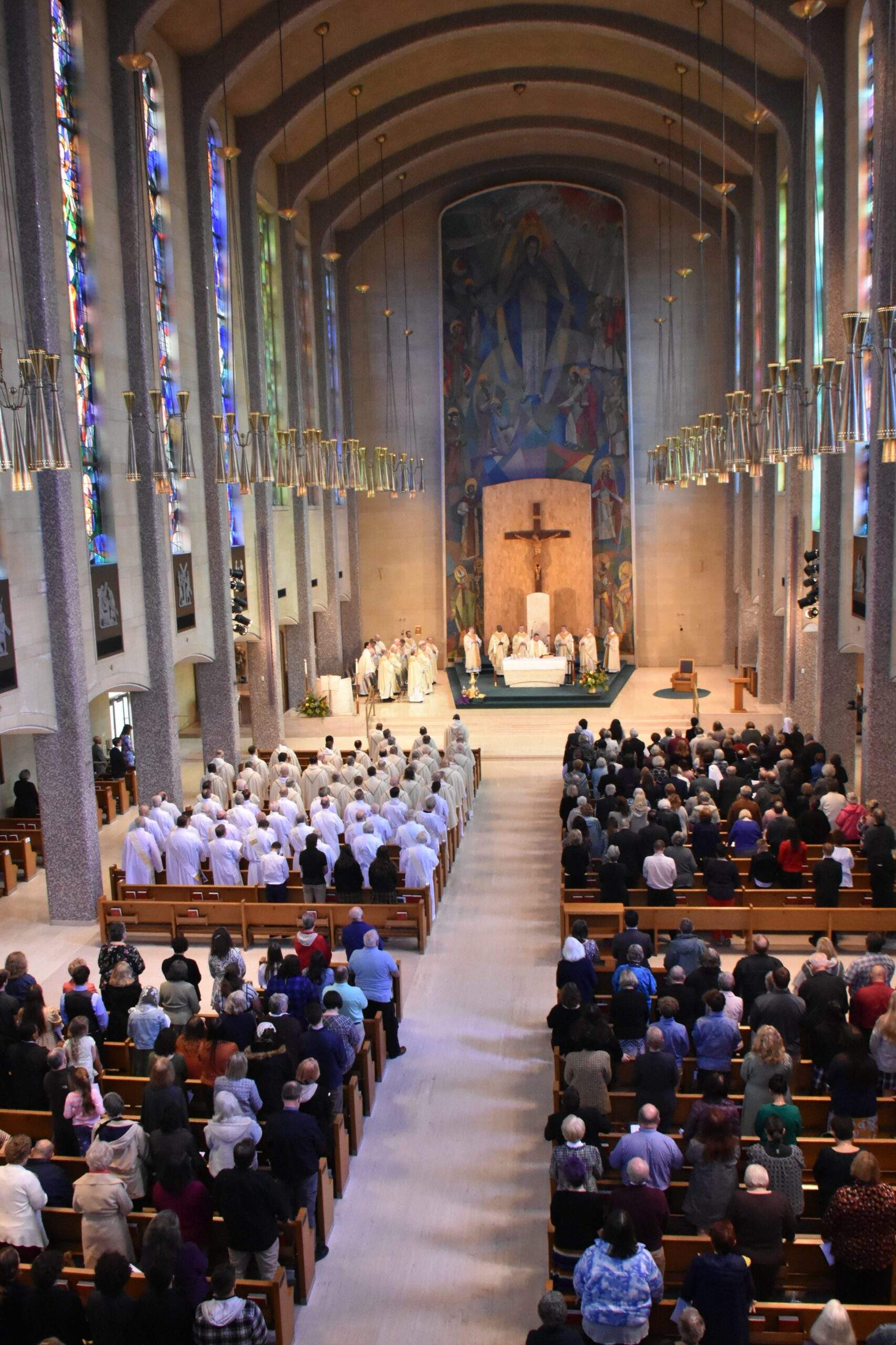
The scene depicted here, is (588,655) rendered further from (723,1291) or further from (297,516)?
(723,1291)

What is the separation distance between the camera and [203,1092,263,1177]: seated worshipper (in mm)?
7820

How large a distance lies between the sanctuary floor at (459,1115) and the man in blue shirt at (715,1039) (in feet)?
5.17

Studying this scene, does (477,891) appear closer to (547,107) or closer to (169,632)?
(169,632)

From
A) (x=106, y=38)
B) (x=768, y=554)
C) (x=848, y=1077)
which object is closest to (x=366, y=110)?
(x=106, y=38)

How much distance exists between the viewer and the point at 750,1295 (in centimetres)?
618

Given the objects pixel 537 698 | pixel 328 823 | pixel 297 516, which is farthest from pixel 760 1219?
pixel 297 516

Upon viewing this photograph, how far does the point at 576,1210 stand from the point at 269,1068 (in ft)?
7.99

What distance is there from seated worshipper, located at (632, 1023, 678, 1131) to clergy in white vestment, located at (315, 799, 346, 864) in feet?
25.7

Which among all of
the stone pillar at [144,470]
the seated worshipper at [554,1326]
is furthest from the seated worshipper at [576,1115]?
the stone pillar at [144,470]

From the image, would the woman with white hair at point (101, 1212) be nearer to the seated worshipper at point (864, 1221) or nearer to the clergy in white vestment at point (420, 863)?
the seated worshipper at point (864, 1221)

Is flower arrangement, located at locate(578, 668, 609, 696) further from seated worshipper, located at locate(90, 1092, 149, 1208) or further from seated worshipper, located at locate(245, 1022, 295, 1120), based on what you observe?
seated worshipper, located at locate(90, 1092, 149, 1208)

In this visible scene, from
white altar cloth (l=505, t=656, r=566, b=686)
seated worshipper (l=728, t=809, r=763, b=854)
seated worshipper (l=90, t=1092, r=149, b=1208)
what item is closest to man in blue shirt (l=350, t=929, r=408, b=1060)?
seated worshipper (l=90, t=1092, r=149, b=1208)

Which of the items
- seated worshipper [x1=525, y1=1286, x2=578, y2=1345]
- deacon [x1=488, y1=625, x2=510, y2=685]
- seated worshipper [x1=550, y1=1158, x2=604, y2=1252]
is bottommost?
seated worshipper [x1=550, y1=1158, x2=604, y2=1252]

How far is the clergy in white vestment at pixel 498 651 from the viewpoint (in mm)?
34594
